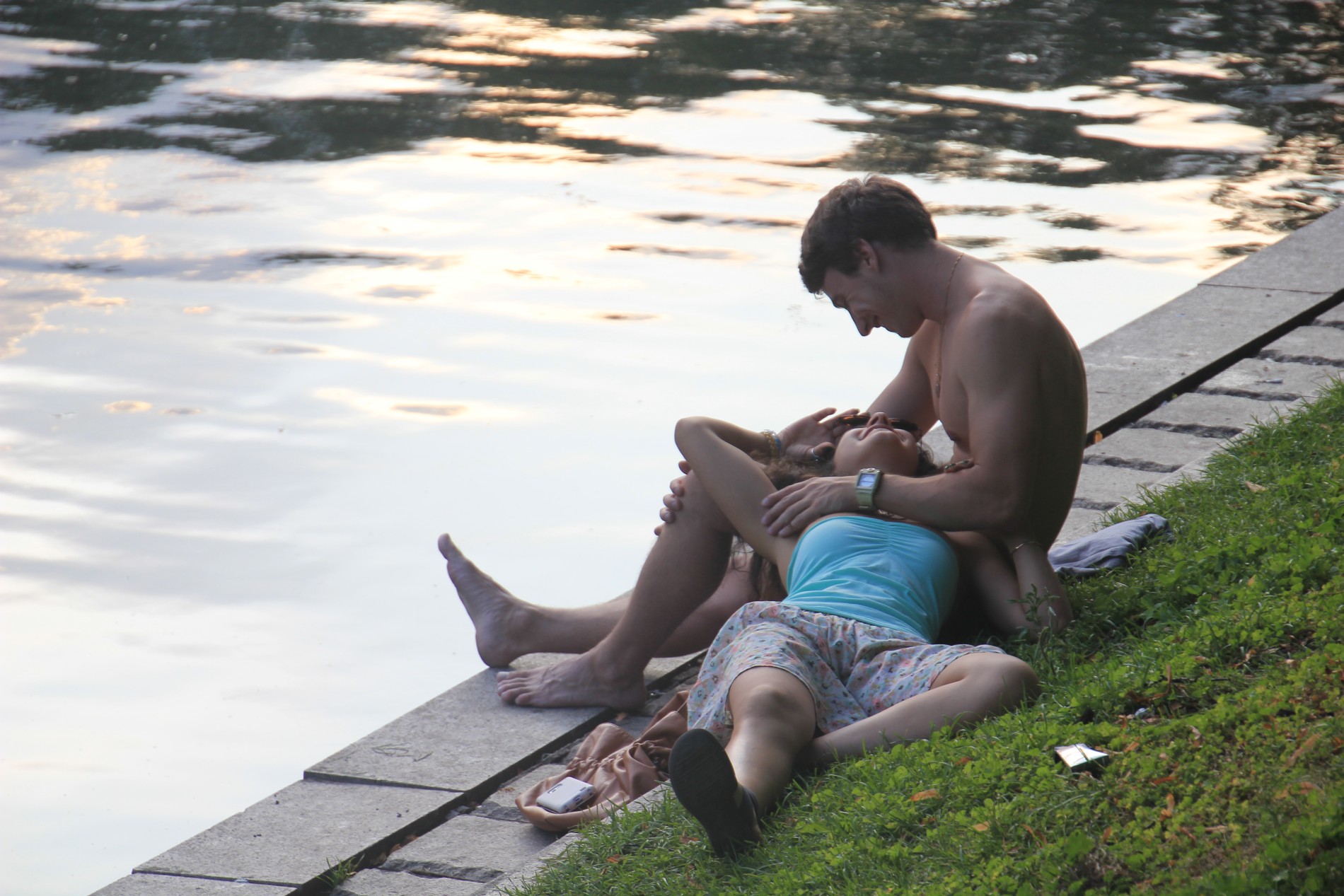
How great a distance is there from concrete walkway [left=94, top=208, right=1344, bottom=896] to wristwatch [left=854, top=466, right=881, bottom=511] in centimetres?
93

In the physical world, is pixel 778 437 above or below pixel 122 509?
above

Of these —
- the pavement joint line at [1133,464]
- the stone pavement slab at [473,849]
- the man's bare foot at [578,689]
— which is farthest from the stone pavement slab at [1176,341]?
the stone pavement slab at [473,849]

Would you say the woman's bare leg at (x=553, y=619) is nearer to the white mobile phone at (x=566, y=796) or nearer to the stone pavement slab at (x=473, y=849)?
the white mobile phone at (x=566, y=796)

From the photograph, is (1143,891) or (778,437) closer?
(1143,891)

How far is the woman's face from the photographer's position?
159 inches

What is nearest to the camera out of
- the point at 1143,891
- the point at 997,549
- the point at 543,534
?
the point at 1143,891

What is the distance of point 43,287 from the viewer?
8195 millimetres

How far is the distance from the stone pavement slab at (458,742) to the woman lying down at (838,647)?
2.38 ft

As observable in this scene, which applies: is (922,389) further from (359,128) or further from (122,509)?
(359,128)

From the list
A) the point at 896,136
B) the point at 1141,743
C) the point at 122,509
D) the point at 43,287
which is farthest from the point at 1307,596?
the point at 896,136

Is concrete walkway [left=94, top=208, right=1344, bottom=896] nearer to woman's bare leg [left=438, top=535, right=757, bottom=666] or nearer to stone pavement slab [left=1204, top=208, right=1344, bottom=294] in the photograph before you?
woman's bare leg [left=438, top=535, right=757, bottom=666]

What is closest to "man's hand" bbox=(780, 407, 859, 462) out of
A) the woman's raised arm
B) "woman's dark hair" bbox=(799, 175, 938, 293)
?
the woman's raised arm

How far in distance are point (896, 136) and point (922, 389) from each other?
7.64 m

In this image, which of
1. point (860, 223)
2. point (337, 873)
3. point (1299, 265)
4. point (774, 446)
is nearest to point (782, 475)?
point (774, 446)
